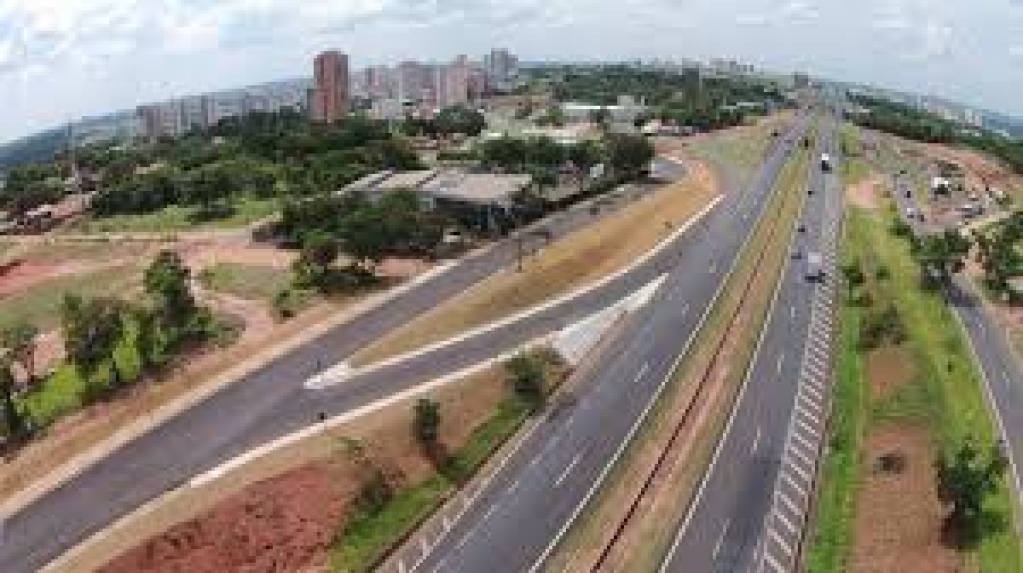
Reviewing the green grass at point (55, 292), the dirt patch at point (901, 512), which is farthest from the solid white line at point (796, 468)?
the green grass at point (55, 292)

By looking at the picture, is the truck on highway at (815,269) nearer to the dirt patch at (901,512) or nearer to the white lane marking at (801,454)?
the dirt patch at (901,512)

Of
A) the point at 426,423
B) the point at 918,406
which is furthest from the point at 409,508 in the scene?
the point at 918,406

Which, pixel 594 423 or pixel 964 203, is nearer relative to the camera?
pixel 594 423

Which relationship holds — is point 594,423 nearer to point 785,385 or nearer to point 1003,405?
point 785,385

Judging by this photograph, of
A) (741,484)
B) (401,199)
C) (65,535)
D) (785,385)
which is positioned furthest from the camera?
(401,199)

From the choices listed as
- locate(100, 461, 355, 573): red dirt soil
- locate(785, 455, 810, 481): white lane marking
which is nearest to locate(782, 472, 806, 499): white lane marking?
locate(785, 455, 810, 481): white lane marking

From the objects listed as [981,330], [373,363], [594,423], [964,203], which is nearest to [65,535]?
[373,363]
